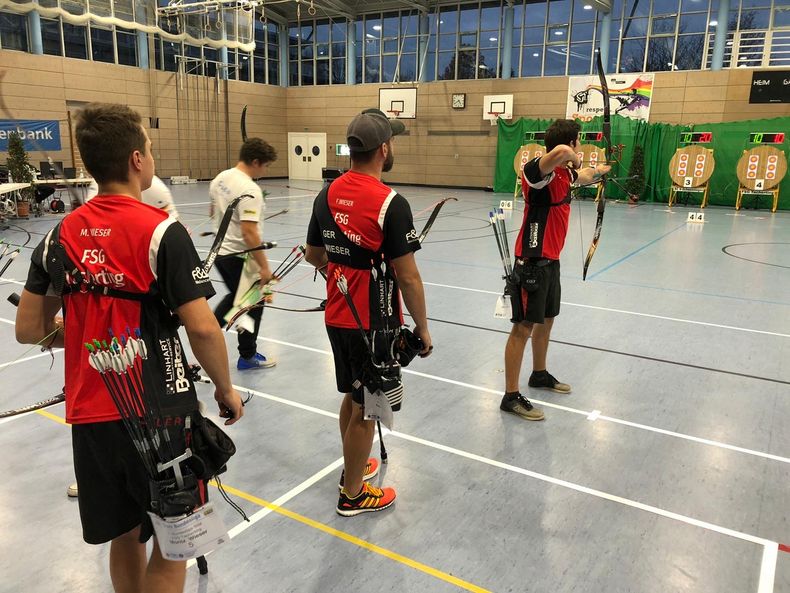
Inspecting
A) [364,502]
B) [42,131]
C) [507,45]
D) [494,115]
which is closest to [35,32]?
[42,131]

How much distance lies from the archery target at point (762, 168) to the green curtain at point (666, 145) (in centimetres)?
38

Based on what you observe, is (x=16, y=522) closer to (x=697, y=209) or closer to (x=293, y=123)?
(x=697, y=209)

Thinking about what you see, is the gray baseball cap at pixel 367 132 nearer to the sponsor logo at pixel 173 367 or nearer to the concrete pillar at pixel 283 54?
the sponsor logo at pixel 173 367

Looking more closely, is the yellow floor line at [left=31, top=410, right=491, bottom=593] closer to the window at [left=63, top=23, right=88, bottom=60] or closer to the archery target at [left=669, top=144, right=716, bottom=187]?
the archery target at [left=669, top=144, right=716, bottom=187]

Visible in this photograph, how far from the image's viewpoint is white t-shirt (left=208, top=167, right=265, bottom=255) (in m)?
3.56

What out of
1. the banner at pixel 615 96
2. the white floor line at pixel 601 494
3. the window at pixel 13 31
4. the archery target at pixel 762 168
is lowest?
the white floor line at pixel 601 494

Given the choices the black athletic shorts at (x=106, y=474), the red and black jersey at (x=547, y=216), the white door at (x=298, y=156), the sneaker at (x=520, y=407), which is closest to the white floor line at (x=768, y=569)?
the sneaker at (x=520, y=407)

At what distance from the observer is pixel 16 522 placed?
2.26 m

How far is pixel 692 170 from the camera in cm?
1538

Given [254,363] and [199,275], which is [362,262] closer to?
[199,275]

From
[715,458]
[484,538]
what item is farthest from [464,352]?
[484,538]

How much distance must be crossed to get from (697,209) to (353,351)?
15.1 m

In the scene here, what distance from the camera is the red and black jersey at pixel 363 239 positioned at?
2010mm

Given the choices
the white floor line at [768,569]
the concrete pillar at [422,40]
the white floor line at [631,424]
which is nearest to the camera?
the white floor line at [768,569]
